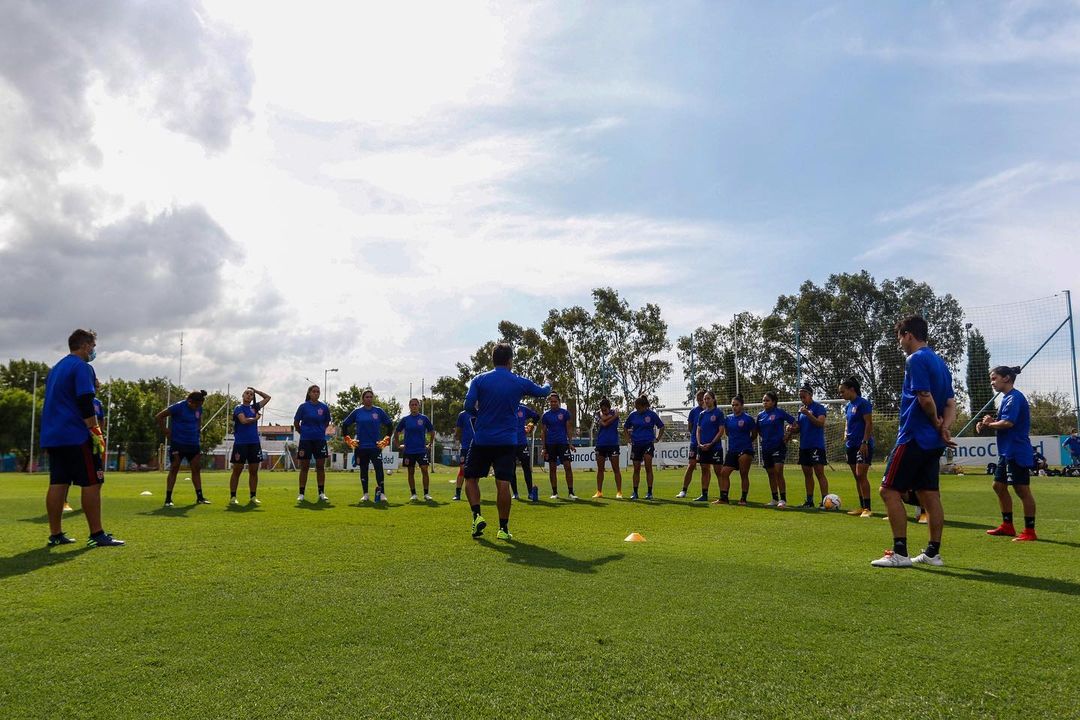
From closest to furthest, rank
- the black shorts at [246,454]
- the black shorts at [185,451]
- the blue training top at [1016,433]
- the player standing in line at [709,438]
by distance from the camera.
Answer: the blue training top at [1016,433] → the black shorts at [185,451] → the black shorts at [246,454] → the player standing in line at [709,438]

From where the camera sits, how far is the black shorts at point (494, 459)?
24.6ft

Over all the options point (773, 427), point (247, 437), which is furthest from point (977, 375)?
point (247, 437)

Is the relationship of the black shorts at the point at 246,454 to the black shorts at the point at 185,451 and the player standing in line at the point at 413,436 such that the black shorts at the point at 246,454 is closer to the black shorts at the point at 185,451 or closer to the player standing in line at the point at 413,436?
the black shorts at the point at 185,451

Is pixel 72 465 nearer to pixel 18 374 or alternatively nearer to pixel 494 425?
pixel 494 425

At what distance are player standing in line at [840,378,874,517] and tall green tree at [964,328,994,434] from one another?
15453 millimetres

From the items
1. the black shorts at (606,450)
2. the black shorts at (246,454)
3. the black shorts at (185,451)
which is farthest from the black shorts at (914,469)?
the black shorts at (185,451)

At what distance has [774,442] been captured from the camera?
12570 mm

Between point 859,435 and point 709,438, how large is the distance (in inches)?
121

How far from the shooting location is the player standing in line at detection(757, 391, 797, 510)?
486 inches

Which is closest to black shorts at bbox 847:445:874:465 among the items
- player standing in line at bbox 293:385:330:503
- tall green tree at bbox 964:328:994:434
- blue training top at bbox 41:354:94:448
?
player standing in line at bbox 293:385:330:503

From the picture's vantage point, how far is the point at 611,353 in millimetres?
45625

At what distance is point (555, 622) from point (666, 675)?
87 centimetres

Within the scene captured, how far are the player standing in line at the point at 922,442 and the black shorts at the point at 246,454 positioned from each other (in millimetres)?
10063

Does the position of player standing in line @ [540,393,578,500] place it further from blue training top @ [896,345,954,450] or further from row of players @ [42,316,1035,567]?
blue training top @ [896,345,954,450]
